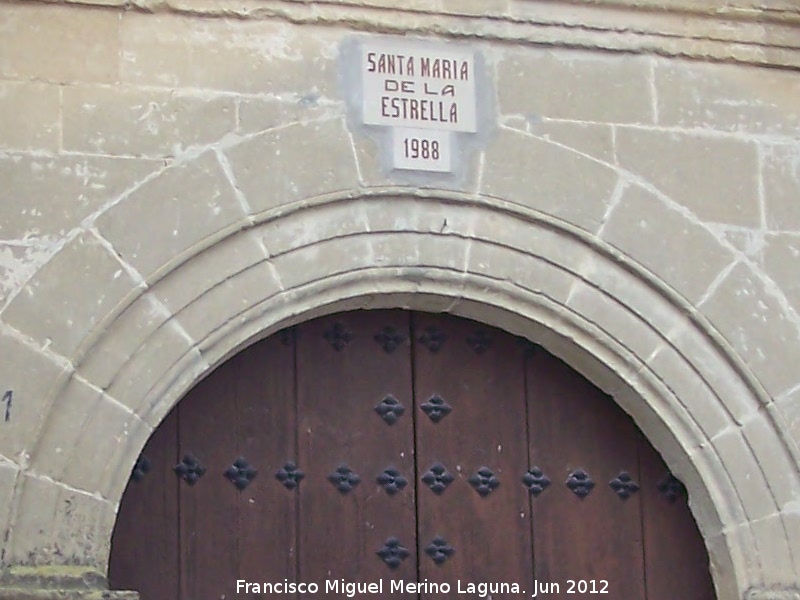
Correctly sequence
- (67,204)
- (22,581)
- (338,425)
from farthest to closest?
(338,425) → (67,204) → (22,581)

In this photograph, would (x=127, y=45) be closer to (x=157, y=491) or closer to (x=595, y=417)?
(x=157, y=491)

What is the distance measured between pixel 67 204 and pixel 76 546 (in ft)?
2.80

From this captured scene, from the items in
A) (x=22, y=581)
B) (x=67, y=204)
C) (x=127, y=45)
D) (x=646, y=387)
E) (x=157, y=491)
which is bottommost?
(x=22, y=581)

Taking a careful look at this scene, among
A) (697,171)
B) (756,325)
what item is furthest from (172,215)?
(756,325)

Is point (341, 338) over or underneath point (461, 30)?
underneath

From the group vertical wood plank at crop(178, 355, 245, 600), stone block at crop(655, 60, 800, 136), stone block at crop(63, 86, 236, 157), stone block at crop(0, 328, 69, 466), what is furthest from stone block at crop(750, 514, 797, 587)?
stone block at crop(0, 328, 69, 466)

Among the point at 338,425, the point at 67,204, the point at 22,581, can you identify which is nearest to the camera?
the point at 22,581

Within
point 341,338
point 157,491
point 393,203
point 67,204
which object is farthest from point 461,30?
point 157,491

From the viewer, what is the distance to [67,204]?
4.22 m

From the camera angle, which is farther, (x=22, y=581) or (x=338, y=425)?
(x=338, y=425)

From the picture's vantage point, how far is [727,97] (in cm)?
482

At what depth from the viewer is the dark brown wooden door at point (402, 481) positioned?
439 cm

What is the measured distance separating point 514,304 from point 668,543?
32.2 inches

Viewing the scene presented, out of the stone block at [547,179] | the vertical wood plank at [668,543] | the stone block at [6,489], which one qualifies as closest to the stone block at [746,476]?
the vertical wood plank at [668,543]
